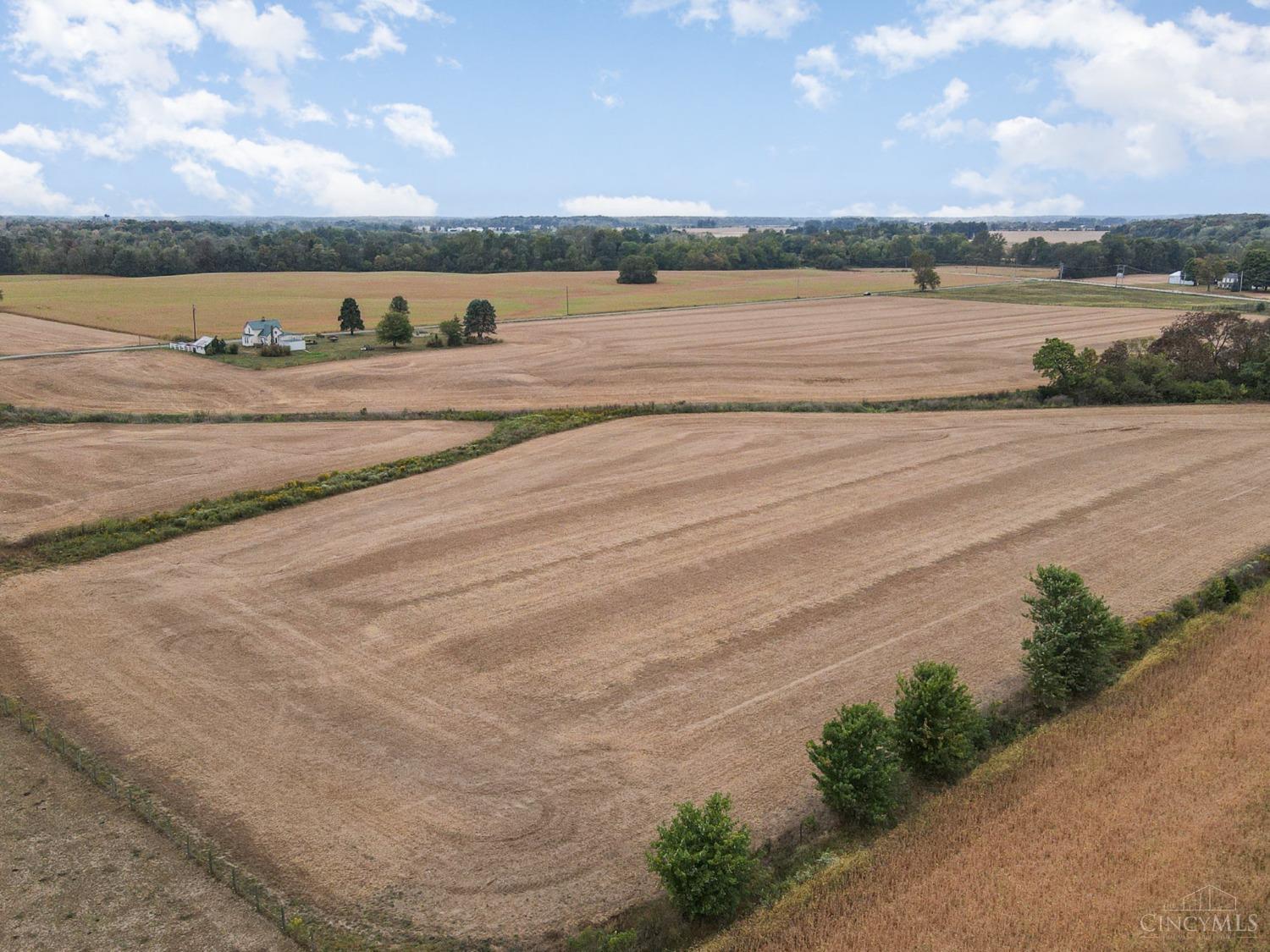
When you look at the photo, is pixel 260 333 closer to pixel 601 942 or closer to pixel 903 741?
pixel 903 741

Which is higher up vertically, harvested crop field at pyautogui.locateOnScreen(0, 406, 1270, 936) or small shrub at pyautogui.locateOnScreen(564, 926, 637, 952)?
harvested crop field at pyautogui.locateOnScreen(0, 406, 1270, 936)

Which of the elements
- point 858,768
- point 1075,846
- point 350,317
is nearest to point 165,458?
point 858,768

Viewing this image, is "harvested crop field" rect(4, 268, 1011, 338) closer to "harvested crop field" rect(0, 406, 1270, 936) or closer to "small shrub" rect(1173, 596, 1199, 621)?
"harvested crop field" rect(0, 406, 1270, 936)

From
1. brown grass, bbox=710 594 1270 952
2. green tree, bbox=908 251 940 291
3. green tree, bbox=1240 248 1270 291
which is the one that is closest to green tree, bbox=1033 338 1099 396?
brown grass, bbox=710 594 1270 952

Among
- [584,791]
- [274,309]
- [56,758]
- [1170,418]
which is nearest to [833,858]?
[584,791]

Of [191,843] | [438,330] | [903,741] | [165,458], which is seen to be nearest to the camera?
[191,843]

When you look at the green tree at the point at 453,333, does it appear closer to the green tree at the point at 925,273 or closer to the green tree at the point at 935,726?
the green tree at the point at 935,726
